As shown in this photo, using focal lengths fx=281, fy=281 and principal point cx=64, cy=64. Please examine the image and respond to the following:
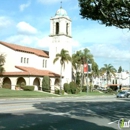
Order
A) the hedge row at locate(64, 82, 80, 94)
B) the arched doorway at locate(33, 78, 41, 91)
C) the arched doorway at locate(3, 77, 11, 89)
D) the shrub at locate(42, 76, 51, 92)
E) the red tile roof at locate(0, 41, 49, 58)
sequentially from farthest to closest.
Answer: the hedge row at locate(64, 82, 80, 94) → the arched doorway at locate(33, 78, 41, 91) → the red tile roof at locate(0, 41, 49, 58) → the shrub at locate(42, 76, 51, 92) → the arched doorway at locate(3, 77, 11, 89)

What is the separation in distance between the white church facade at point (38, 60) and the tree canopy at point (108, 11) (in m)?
44.2

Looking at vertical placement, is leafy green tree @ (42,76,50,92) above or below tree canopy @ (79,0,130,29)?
below

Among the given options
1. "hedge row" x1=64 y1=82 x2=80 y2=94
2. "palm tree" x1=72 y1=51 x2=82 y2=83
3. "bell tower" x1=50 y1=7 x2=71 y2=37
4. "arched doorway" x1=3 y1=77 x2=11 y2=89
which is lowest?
"hedge row" x1=64 y1=82 x2=80 y2=94

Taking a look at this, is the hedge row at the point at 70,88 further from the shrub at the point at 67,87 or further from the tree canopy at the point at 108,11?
the tree canopy at the point at 108,11

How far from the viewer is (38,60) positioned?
65.1 metres

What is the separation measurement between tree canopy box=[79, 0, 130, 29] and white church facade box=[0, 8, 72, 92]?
145ft

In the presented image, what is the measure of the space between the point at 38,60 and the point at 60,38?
24.8ft

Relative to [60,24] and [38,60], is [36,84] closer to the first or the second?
[38,60]

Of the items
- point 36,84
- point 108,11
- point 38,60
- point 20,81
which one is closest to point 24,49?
point 38,60

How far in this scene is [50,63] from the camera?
68438mm

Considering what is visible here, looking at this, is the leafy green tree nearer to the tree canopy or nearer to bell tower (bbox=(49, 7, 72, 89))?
bell tower (bbox=(49, 7, 72, 89))

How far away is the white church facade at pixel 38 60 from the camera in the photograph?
56875 millimetres

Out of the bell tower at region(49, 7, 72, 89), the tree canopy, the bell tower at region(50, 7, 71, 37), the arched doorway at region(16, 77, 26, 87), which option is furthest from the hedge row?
the tree canopy

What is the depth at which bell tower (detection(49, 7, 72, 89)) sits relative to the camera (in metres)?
66.8
